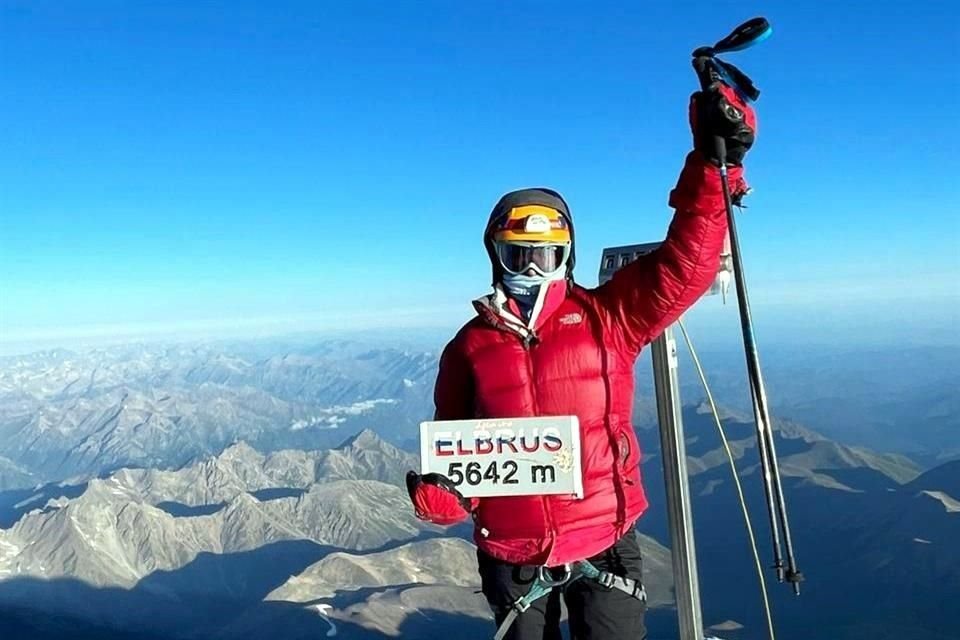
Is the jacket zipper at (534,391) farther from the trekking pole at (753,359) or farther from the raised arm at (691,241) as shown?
the trekking pole at (753,359)

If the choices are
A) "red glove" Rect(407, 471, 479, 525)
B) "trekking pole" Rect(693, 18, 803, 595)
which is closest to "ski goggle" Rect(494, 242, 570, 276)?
"trekking pole" Rect(693, 18, 803, 595)

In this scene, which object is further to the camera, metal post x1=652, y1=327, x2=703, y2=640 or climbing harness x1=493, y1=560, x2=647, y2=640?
metal post x1=652, y1=327, x2=703, y2=640

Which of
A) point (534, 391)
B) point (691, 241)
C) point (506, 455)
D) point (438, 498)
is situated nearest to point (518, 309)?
point (534, 391)

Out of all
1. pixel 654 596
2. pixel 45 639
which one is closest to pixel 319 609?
pixel 45 639

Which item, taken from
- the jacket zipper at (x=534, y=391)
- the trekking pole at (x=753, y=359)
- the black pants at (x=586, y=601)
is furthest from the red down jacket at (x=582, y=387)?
the trekking pole at (x=753, y=359)

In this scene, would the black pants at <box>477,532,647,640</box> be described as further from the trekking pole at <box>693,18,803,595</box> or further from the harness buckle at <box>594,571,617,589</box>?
the trekking pole at <box>693,18,803,595</box>

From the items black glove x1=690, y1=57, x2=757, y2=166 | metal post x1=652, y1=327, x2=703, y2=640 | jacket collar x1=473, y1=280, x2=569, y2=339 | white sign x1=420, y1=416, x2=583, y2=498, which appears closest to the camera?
black glove x1=690, y1=57, x2=757, y2=166
